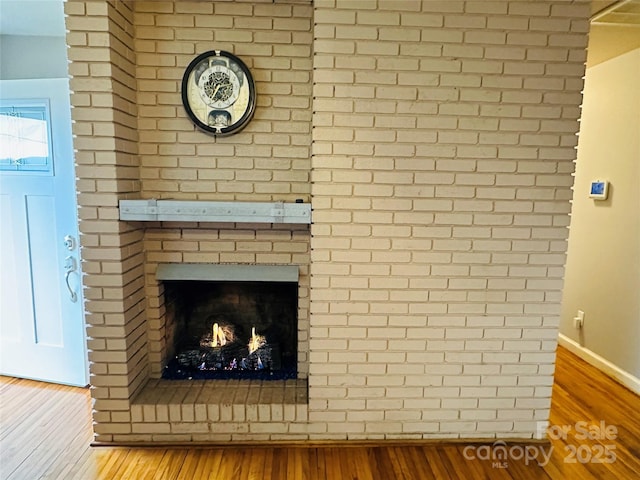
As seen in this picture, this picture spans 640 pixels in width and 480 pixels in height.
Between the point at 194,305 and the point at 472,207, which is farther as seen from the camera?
the point at 194,305

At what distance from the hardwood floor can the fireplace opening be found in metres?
0.48

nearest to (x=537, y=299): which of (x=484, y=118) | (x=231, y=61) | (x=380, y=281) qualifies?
(x=380, y=281)

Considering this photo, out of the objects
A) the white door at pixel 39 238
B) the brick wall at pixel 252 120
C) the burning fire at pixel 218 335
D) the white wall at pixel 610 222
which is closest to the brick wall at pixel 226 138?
the brick wall at pixel 252 120

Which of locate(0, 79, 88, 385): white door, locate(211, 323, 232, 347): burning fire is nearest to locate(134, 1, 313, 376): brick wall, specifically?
locate(211, 323, 232, 347): burning fire

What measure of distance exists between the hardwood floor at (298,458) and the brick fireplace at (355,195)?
93 millimetres

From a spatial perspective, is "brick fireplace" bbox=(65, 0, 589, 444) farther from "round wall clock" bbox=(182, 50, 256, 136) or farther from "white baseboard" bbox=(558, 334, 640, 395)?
"white baseboard" bbox=(558, 334, 640, 395)

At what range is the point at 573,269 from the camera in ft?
10.7

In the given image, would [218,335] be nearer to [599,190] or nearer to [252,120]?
[252,120]

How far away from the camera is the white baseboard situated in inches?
105

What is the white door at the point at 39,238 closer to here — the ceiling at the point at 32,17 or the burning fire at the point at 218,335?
the ceiling at the point at 32,17

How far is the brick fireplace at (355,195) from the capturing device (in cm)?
179

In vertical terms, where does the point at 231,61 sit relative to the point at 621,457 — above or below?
above

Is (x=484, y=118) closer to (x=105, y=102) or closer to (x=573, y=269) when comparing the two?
(x=105, y=102)

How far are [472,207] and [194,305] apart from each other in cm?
176
